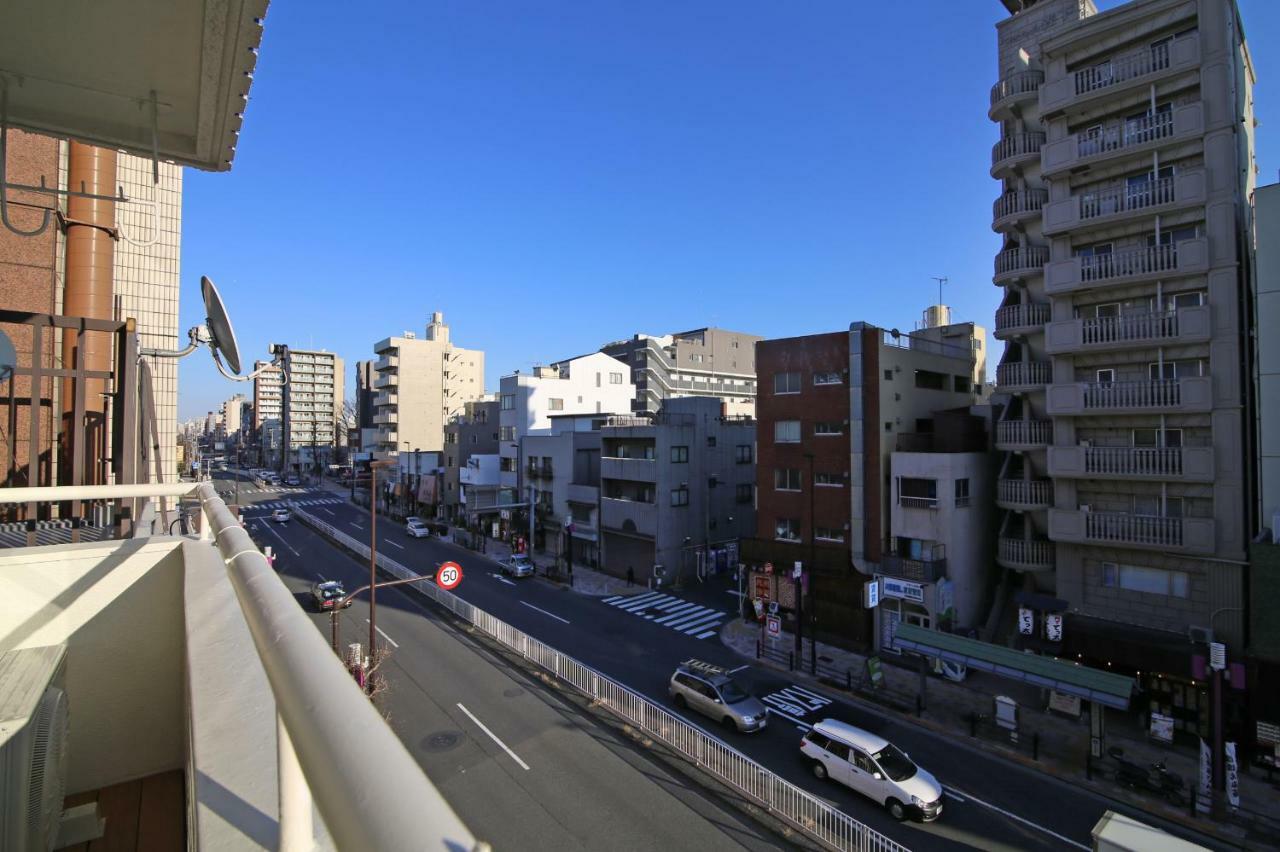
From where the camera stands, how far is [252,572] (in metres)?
2.18

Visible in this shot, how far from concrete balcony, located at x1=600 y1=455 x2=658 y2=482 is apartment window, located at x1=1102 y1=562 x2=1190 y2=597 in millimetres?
20671

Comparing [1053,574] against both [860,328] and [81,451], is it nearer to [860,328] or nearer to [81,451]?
[860,328]

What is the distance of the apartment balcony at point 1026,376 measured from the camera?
22203 mm

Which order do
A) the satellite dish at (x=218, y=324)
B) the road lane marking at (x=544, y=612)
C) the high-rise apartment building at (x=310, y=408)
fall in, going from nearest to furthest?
the satellite dish at (x=218, y=324) → the road lane marking at (x=544, y=612) → the high-rise apartment building at (x=310, y=408)

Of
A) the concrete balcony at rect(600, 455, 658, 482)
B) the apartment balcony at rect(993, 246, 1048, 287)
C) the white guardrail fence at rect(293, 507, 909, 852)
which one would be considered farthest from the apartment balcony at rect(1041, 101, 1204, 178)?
the concrete balcony at rect(600, 455, 658, 482)

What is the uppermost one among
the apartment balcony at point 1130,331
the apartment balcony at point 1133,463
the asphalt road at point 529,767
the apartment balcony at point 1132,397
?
the apartment balcony at point 1130,331

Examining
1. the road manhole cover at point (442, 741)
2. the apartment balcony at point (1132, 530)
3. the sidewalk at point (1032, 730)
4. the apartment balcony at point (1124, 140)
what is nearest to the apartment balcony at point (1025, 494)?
the apartment balcony at point (1132, 530)

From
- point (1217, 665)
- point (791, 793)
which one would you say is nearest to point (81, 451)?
point (791, 793)

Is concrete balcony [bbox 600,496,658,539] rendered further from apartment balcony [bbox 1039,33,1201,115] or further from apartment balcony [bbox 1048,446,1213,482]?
apartment balcony [bbox 1039,33,1201,115]

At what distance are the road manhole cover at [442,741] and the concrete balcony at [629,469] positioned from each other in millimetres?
19832

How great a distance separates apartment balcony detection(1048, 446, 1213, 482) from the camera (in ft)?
58.8

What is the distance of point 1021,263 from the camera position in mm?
22875

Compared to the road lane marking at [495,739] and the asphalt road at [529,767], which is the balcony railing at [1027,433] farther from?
the road lane marking at [495,739]

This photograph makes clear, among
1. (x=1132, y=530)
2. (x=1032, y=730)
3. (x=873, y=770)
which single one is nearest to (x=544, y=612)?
(x=873, y=770)
